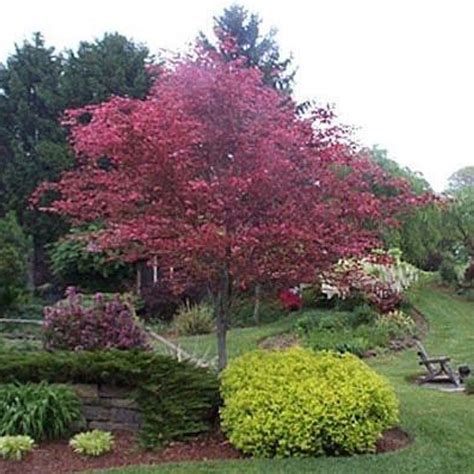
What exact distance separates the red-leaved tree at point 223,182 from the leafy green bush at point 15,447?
166 cm

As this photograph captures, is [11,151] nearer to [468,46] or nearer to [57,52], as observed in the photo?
[57,52]

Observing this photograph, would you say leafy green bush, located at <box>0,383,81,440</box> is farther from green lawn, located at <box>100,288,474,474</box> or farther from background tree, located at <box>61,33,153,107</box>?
background tree, located at <box>61,33,153,107</box>

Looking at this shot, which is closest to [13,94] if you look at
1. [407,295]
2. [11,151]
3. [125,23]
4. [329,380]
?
[11,151]

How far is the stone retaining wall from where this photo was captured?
17.6 feet

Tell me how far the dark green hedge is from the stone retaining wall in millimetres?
66

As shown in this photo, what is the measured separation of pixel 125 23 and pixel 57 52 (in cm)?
252

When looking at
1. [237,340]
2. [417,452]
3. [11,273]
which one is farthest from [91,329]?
[11,273]

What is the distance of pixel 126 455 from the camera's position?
16.2 feet

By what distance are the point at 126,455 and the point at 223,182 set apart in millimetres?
2084

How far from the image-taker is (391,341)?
12.1 meters

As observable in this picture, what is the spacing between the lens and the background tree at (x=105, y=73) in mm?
19656

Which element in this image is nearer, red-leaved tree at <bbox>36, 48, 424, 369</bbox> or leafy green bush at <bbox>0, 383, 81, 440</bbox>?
leafy green bush at <bbox>0, 383, 81, 440</bbox>

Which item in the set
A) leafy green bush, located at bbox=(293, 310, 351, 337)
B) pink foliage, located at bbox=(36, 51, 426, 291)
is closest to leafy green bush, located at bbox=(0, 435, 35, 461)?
pink foliage, located at bbox=(36, 51, 426, 291)

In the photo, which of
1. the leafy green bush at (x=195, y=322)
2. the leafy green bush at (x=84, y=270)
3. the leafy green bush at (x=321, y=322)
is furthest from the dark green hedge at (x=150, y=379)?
the leafy green bush at (x=84, y=270)
